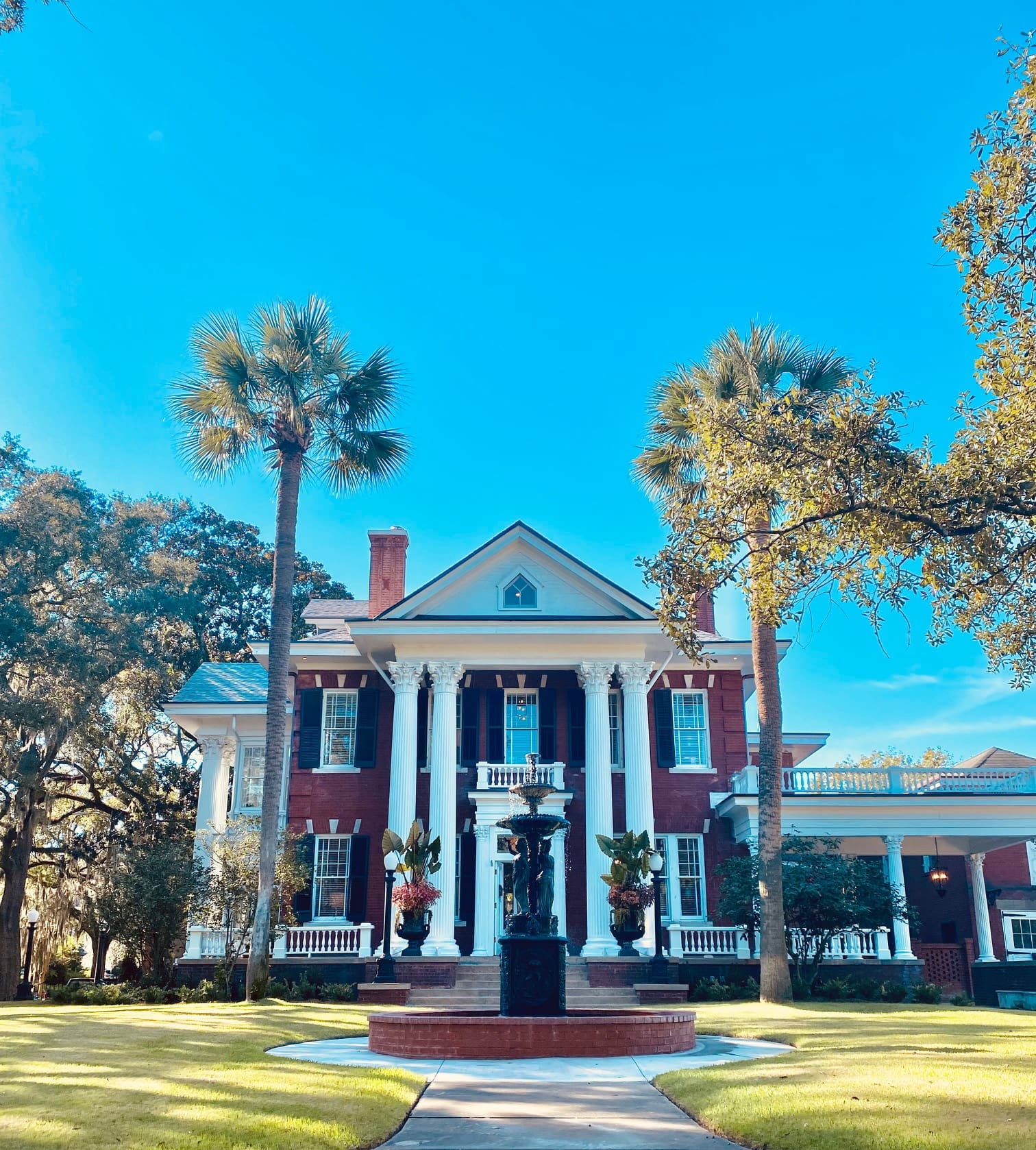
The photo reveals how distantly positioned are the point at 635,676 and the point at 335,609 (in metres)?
11.1

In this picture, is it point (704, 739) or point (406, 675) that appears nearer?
point (406, 675)

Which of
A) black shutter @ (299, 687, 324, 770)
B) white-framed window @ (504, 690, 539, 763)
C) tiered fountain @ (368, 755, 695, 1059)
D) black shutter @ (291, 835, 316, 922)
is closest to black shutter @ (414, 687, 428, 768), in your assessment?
white-framed window @ (504, 690, 539, 763)

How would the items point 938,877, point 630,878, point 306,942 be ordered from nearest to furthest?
point 630,878, point 306,942, point 938,877

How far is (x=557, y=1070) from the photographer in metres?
11.4

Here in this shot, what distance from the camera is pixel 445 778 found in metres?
26.2

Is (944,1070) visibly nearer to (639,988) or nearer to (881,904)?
(639,988)

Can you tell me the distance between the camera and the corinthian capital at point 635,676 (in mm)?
26984

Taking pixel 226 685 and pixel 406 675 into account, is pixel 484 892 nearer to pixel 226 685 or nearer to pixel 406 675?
pixel 406 675

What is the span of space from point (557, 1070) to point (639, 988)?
37.1 ft

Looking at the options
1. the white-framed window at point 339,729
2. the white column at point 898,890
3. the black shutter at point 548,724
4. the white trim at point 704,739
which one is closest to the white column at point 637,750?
the white trim at point 704,739

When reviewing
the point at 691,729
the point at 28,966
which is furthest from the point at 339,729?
the point at 28,966

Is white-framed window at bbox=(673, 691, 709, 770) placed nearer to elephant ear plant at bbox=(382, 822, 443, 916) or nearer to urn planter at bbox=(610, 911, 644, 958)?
urn planter at bbox=(610, 911, 644, 958)

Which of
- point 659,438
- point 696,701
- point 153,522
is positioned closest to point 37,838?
point 153,522

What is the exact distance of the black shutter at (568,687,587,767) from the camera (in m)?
27.9
